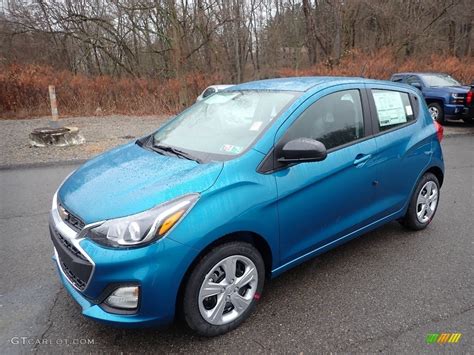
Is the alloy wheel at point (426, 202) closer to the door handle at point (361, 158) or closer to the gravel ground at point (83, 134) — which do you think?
the door handle at point (361, 158)

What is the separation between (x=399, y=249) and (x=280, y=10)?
2814 centimetres

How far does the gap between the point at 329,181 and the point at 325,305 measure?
954 mm

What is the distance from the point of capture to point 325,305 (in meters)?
2.79

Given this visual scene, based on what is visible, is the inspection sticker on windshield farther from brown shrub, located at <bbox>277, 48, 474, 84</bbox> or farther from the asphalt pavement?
brown shrub, located at <bbox>277, 48, 474, 84</bbox>

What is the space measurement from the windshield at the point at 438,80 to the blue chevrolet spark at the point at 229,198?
1014 centimetres

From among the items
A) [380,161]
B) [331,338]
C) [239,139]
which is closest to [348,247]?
[380,161]

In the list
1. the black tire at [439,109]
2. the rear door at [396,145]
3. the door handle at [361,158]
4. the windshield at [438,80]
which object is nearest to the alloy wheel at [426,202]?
the rear door at [396,145]

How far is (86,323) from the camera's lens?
2.60 metres

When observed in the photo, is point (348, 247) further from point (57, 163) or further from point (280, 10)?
point (280, 10)

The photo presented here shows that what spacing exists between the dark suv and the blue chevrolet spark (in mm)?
9143

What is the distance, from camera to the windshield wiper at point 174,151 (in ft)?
8.85

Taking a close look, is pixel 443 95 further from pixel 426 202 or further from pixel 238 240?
pixel 238 240

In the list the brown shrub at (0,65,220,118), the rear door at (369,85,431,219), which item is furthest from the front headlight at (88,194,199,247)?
the brown shrub at (0,65,220,118)

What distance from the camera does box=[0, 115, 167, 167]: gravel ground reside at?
8055 mm
